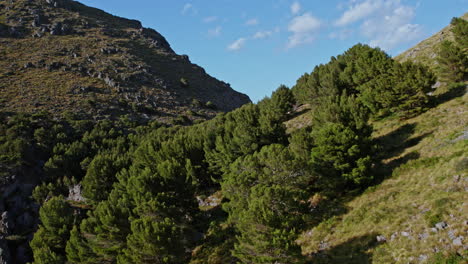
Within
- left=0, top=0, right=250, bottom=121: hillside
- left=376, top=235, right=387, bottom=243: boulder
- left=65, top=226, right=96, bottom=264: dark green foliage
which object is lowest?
left=376, top=235, right=387, bottom=243: boulder

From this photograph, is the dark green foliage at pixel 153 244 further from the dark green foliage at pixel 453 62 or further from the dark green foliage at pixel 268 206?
the dark green foliage at pixel 453 62

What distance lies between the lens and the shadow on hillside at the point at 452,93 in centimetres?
3308

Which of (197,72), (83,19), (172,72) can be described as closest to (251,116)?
(172,72)

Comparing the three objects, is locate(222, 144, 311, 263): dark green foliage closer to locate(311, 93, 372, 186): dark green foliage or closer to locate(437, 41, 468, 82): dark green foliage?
locate(311, 93, 372, 186): dark green foliage

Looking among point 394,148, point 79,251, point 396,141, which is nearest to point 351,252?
point 394,148

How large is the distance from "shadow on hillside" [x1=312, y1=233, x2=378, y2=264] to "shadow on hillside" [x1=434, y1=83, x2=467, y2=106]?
79.6 ft

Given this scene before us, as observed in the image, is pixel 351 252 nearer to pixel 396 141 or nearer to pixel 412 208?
pixel 412 208

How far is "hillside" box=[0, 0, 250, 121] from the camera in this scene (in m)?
90.7

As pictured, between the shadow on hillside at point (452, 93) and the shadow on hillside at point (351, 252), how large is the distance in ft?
79.6

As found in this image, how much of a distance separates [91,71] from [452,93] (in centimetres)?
12084

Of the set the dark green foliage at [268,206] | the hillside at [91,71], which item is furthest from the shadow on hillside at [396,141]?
the hillside at [91,71]

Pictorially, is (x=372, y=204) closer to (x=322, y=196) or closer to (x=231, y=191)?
(x=322, y=196)

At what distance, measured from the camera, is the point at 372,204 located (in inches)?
893

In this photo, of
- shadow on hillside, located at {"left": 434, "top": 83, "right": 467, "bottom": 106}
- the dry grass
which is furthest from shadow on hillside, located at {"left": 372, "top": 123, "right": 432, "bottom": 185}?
shadow on hillside, located at {"left": 434, "top": 83, "right": 467, "bottom": 106}
